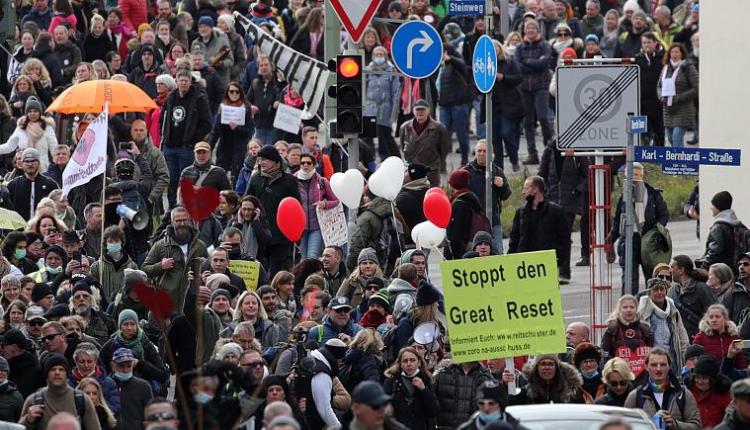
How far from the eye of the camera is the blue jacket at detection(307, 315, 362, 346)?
1909 cm

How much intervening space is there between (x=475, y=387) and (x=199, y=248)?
5341mm

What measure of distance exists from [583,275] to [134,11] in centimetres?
1026

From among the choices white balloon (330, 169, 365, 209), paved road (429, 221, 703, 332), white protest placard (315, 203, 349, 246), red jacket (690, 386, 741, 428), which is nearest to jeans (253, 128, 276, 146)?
paved road (429, 221, 703, 332)

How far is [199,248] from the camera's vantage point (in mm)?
22125

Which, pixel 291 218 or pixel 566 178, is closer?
pixel 291 218

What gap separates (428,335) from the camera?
1884 cm

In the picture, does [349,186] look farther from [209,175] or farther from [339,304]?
[209,175]

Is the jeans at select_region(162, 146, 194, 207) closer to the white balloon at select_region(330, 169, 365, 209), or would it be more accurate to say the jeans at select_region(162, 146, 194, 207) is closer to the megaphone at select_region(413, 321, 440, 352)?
the white balloon at select_region(330, 169, 365, 209)

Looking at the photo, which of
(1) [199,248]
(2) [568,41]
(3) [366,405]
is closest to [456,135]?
(2) [568,41]

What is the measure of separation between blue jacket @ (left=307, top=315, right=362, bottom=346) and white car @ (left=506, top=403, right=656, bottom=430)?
3.85m

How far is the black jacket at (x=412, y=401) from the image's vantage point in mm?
17250

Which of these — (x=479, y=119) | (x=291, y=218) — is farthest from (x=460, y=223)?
(x=479, y=119)

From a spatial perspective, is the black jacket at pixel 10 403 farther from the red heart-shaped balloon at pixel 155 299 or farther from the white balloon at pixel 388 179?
the white balloon at pixel 388 179

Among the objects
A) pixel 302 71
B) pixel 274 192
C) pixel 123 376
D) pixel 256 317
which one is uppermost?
pixel 302 71
